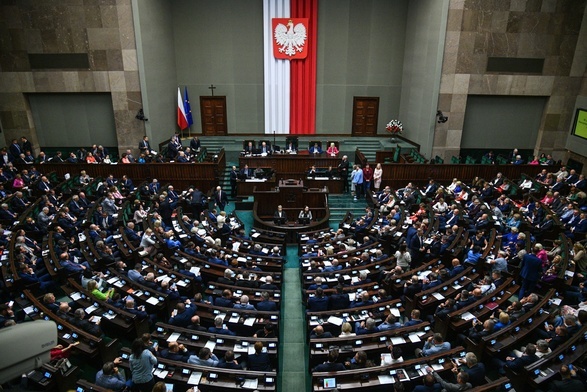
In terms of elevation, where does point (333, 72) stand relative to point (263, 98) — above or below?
above

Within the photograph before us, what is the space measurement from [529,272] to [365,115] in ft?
47.7

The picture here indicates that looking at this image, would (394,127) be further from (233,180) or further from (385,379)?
(385,379)

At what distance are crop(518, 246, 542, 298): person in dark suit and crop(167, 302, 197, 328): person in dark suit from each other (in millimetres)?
7093

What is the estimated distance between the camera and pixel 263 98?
70.1 ft

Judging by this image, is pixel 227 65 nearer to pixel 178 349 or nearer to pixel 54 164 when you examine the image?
pixel 54 164

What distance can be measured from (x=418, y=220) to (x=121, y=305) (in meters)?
8.85

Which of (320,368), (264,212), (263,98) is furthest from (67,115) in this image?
(320,368)

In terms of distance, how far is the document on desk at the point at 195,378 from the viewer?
5924 millimetres

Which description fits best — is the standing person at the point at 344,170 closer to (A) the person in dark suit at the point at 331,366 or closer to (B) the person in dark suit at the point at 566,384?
(A) the person in dark suit at the point at 331,366

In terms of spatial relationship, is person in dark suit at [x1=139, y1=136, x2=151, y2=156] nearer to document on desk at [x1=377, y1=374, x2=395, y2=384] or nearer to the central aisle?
the central aisle

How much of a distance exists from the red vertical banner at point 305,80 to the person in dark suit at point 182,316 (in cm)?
1551

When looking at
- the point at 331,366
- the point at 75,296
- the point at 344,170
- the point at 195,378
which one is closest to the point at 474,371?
the point at 331,366

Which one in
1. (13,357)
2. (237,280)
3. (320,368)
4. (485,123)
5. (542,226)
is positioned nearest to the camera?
(13,357)

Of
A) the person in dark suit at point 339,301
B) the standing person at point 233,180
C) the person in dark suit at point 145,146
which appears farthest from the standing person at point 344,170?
the person in dark suit at point 339,301
